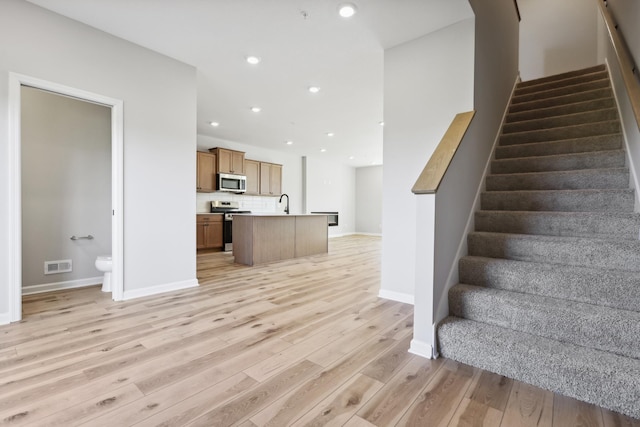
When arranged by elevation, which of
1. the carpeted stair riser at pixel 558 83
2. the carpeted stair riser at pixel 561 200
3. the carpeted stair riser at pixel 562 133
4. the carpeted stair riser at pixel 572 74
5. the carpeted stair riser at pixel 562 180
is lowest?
the carpeted stair riser at pixel 561 200

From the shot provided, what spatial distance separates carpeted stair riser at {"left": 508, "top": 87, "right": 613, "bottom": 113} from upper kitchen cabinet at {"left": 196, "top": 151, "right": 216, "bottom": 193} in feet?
18.0

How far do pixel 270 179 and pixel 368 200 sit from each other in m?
4.24

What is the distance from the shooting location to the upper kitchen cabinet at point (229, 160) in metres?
6.42

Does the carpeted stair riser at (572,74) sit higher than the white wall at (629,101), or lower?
higher

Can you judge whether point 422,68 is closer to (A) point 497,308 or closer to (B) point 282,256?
(A) point 497,308

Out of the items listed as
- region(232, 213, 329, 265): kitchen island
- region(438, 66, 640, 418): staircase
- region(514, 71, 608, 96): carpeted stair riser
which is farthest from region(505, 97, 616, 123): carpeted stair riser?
region(232, 213, 329, 265): kitchen island

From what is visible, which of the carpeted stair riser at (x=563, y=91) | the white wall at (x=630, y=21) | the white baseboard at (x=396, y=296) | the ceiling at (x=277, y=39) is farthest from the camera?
the carpeted stair riser at (x=563, y=91)

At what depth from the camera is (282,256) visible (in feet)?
17.0

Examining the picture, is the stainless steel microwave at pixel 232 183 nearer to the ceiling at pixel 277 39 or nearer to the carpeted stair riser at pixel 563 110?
the ceiling at pixel 277 39

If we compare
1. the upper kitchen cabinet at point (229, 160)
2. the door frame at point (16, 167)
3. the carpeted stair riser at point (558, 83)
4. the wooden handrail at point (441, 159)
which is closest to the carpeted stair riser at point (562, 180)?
the wooden handrail at point (441, 159)

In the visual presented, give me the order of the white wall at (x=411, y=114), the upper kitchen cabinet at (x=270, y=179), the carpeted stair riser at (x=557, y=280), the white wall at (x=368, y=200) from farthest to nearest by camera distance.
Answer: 1. the white wall at (x=368, y=200)
2. the upper kitchen cabinet at (x=270, y=179)
3. the white wall at (x=411, y=114)
4. the carpeted stair riser at (x=557, y=280)

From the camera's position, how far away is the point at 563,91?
3.72 meters

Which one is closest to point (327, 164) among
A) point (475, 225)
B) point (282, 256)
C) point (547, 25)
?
point (282, 256)

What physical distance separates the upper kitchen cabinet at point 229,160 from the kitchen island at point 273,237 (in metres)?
1.89
